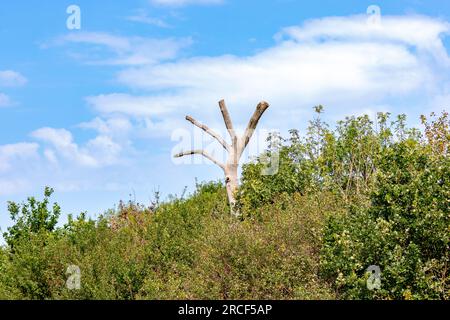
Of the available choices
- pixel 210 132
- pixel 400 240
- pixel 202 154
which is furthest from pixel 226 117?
pixel 400 240

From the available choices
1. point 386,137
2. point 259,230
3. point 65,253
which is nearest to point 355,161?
point 386,137

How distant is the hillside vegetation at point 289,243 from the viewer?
10836 mm

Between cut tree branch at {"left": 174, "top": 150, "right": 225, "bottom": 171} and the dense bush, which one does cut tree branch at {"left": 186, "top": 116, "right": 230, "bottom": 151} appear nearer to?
cut tree branch at {"left": 174, "top": 150, "right": 225, "bottom": 171}

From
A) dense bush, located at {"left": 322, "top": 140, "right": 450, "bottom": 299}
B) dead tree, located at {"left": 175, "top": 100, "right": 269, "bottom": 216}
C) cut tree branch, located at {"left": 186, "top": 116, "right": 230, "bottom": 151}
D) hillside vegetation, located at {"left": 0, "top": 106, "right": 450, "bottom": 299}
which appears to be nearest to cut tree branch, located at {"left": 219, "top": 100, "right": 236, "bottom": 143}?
dead tree, located at {"left": 175, "top": 100, "right": 269, "bottom": 216}

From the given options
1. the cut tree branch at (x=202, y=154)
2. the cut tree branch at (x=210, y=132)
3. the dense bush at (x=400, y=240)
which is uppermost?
the cut tree branch at (x=210, y=132)

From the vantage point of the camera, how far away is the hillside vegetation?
10836 mm

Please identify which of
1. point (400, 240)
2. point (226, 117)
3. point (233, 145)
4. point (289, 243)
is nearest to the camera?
point (400, 240)

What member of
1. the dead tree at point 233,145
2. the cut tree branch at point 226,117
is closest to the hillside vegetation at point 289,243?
the dead tree at point 233,145

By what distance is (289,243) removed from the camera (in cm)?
1261

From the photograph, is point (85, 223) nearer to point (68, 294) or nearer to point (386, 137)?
point (68, 294)

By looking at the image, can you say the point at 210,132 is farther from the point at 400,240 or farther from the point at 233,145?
the point at 400,240

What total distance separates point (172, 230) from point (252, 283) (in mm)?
3902

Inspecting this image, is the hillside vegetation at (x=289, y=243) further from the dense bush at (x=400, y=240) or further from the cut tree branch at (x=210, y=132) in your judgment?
the cut tree branch at (x=210, y=132)
